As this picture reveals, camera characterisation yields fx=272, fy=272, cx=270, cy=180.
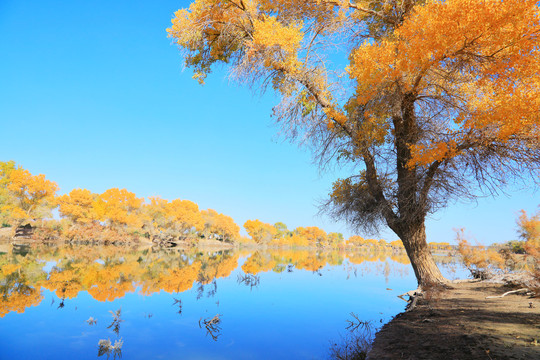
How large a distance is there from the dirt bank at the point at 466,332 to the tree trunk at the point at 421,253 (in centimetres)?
164

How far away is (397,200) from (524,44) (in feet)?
17.0

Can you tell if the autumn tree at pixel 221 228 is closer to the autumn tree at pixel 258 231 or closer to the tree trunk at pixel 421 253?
the autumn tree at pixel 258 231

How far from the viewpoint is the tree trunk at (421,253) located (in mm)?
9391

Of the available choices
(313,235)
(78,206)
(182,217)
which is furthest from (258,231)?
(78,206)

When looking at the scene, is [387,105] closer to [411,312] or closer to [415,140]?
[415,140]

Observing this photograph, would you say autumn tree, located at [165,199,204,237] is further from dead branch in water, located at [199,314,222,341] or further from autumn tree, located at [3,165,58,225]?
dead branch in water, located at [199,314,222,341]

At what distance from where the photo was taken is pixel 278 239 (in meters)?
114

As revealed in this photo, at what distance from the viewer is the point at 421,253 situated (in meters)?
9.47

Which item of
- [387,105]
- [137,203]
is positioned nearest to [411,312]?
[387,105]

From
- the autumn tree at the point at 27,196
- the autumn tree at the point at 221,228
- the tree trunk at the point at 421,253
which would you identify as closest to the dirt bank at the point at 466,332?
the tree trunk at the point at 421,253

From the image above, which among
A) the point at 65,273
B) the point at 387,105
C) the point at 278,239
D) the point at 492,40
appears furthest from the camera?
the point at 278,239

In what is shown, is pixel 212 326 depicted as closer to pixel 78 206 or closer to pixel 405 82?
pixel 405 82

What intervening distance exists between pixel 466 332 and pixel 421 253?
522 centimetres

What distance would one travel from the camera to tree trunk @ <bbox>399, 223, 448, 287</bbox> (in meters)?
9.39
